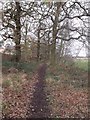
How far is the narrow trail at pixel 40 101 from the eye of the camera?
4156 millimetres

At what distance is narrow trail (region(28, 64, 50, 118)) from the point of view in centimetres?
416

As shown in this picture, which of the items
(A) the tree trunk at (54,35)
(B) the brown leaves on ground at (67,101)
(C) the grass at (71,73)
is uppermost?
(A) the tree trunk at (54,35)

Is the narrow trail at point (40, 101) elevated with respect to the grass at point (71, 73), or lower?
lower

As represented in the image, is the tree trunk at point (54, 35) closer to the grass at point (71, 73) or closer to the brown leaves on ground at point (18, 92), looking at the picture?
the grass at point (71, 73)

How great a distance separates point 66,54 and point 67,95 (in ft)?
2.09

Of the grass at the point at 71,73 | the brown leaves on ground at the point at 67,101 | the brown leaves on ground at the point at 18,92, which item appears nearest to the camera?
the brown leaves on ground at the point at 18,92

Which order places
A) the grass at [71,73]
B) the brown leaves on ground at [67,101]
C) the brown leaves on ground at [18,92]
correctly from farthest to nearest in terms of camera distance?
the grass at [71,73] → the brown leaves on ground at [67,101] → the brown leaves on ground at [18,92]

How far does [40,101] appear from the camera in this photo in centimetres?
429

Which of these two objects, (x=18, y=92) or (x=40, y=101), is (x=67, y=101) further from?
(x=18, y=92)

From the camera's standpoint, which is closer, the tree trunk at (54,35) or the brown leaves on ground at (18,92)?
the brown leaves on ground at (18,92)

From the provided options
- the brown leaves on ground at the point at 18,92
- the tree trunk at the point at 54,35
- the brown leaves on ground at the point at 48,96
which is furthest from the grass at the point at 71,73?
the brown leaves on ground at the point at 18,92

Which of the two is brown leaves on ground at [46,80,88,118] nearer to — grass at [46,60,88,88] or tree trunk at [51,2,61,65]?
grass at [46,60,88,88]

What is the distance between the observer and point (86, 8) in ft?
15.3

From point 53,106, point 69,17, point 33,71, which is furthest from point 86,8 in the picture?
point 53,106
